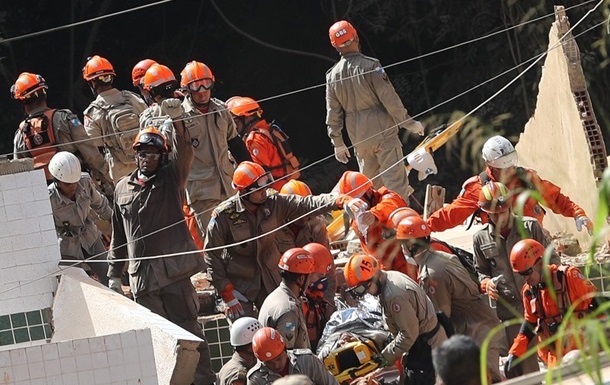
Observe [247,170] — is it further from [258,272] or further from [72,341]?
[72,341]

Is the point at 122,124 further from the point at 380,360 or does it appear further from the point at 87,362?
the point at 87,362

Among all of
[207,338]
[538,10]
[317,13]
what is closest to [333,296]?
[207,338]

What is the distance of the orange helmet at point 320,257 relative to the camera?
10.6 metres

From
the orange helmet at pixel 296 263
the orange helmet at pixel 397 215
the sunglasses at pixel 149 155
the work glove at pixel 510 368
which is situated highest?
the sunglasses at pixel 149 155

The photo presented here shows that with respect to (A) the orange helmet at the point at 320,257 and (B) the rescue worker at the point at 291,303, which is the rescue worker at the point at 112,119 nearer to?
(A) the orange helmet at the point at 320,257

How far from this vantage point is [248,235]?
36.4ft

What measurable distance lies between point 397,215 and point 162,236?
1619mm

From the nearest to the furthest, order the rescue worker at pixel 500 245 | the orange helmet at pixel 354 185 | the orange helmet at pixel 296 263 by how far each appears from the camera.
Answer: the orange helmet at pixel 296 263
the rescue worker at pixel 500 245
the orange helmet at pixel 354 185

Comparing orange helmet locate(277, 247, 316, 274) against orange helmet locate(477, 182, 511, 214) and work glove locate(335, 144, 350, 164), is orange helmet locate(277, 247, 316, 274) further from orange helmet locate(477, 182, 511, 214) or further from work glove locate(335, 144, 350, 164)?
work glove locate(335, 144, 350, 164)

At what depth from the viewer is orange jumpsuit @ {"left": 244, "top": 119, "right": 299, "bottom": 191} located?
1365 cm

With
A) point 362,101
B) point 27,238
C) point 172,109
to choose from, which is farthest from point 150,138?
point 362,101

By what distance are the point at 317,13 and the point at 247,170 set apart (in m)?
10.1

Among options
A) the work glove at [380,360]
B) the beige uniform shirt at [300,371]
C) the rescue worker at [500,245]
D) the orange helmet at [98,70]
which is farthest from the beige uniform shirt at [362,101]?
the beige uniform shirt at [300,371]

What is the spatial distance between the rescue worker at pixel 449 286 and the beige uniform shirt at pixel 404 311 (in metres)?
0.45
